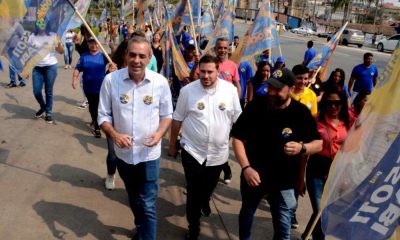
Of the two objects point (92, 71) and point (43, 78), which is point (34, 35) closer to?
point (92, 71)

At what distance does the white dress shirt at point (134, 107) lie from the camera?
3.31 m

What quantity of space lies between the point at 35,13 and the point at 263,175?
327 centimetres

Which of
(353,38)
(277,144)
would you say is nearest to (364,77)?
(277,144)

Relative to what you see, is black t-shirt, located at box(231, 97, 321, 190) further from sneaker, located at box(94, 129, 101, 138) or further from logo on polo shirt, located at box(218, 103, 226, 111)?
sneaker, located at box(94, 129, 101, 138)

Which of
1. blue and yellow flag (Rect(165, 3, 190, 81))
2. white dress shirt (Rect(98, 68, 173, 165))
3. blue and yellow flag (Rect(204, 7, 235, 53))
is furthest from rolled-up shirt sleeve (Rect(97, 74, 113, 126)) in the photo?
blue and yellow flag (Rect(204, 7, 235, 53))

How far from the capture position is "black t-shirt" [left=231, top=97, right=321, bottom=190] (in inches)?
124

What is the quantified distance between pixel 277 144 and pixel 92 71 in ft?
12.8

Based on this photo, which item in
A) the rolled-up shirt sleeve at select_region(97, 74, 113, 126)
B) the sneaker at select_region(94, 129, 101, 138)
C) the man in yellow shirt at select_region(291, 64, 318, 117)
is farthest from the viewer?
the sneaker at select_region(94, 129, 101, 138)

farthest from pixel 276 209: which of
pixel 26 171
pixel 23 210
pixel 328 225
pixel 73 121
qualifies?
pixel 73 121

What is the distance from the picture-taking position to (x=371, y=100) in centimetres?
226

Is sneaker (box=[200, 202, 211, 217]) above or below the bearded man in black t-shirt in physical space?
below

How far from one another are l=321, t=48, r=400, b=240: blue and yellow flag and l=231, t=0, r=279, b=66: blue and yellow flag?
4.27 meters

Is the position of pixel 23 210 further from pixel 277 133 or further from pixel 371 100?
pixel 371 100

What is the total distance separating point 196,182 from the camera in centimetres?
384
